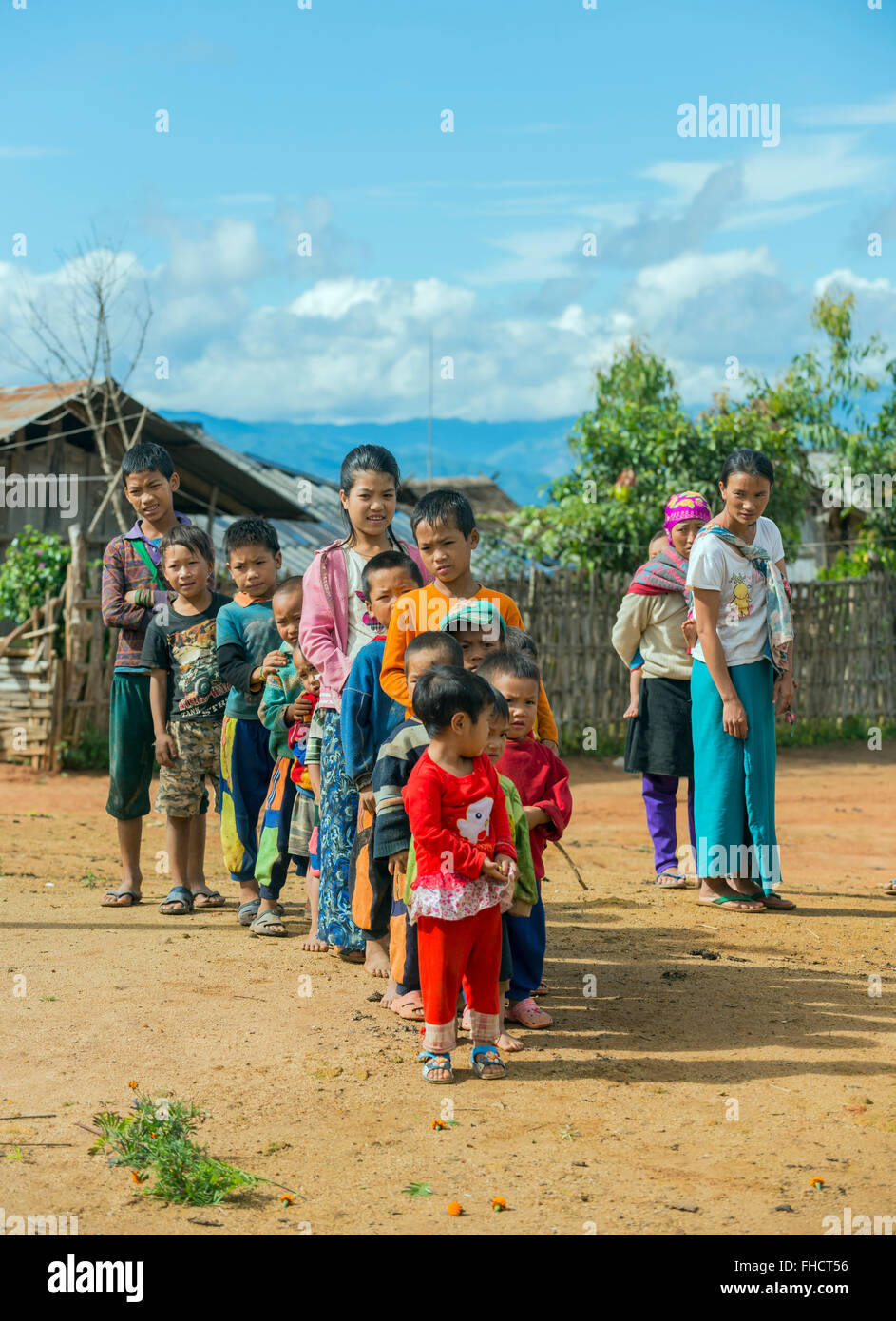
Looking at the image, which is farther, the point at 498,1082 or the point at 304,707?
the point at 304,707

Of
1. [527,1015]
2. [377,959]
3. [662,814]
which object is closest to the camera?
[527,1015]

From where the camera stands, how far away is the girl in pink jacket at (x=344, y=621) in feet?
15.3

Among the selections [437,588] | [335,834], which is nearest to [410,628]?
[437,588]

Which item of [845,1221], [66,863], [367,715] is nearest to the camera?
[845,1221]

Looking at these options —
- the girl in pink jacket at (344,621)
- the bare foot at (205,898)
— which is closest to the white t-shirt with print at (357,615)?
the girl in pink jacket at (344,621)

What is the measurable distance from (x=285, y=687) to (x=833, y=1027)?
2425mm

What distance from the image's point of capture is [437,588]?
4.24 metres

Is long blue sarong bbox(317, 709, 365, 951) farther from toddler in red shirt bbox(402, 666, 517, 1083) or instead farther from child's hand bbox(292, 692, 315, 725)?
toddler in red shirt bbox(402, 666, 517, 1083)

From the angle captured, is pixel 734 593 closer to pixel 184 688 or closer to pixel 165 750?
pixel 184 688

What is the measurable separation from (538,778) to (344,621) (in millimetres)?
1010

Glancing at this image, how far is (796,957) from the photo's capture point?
520 cm

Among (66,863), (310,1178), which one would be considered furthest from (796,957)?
(66,863)

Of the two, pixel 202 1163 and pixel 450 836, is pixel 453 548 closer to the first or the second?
pixel 450 836
